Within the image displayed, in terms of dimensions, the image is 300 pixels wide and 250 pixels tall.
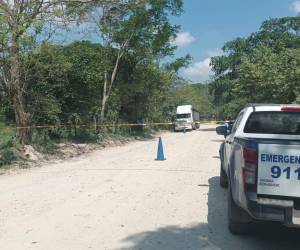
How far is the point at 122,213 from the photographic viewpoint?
839 cm

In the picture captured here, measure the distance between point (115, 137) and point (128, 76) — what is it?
7.50m

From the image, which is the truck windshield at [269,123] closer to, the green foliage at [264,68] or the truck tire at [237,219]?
the truck tire at [237,219]

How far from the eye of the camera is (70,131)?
85.1 feet

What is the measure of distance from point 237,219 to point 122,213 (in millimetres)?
2384

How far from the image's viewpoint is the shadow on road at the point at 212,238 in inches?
253

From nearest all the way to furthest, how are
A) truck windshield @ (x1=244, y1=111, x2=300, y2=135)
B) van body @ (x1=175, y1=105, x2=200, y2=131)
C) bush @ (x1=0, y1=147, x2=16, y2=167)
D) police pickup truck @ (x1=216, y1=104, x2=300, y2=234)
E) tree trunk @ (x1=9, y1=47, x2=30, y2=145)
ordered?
1. police pickup truck @ (x1=216, y1=104, x2=300, y2=234)
2. truck windshield @ (x1=244, y1=111, x2=300, y2=135)
3. bush @ (x1=0, y1=147, x2=16, y2=167)
4. tree trunk @ (x1=9, y1=47, x2=30, y2=145)
5. van body @ (x1=175, y1=105, x2=200, y2=131)

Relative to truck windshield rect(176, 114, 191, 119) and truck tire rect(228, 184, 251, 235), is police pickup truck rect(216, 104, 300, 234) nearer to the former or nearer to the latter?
truck tire rect(228, 184, 251, 235)

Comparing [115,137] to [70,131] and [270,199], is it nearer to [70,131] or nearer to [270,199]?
[70,131]

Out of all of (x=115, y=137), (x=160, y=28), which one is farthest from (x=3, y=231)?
(x=160, y=28)

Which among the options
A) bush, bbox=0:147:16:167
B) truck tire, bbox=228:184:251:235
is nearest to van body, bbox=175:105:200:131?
bush, bbox=0:147:16:167

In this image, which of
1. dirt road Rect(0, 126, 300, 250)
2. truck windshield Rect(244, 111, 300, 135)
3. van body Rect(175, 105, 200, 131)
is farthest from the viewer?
van body Rect(175, 105, 200, 131)

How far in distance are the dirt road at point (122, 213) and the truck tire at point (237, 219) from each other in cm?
12

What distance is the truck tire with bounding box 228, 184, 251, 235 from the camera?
670 centimetres

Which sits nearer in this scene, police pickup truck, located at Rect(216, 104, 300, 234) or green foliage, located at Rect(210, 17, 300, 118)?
police pickup truck, located at Rect(216, 104, 300, 234)
